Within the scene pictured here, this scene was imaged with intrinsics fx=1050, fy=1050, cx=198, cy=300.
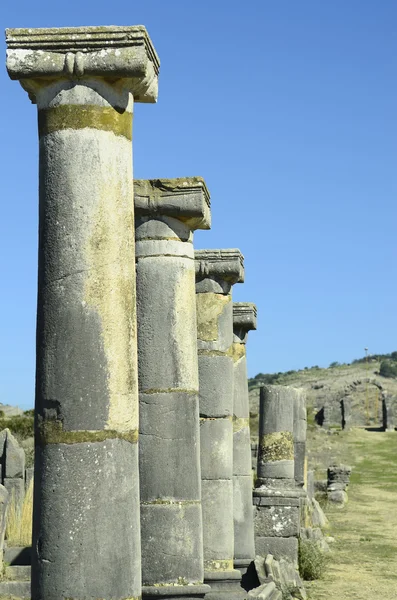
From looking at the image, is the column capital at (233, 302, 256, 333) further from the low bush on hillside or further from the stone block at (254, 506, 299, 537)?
the low bush on hillside

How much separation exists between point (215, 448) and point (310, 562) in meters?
5.29

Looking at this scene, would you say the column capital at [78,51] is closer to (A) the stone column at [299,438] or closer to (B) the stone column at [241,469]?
(B) the stone column at [241,469]

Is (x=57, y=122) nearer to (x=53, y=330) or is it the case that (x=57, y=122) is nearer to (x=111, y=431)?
(x=53, y=330)

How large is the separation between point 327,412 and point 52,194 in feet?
192

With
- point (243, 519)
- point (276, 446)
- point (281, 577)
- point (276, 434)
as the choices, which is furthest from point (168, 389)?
point (276, 434)

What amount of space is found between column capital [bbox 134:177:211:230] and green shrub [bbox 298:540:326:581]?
833cm

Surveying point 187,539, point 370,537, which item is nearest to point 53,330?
point 187,539

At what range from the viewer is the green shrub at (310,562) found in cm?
1602

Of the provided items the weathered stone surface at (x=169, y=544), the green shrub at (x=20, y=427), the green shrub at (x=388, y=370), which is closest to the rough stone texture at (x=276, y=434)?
the weathered stone surface at (x=169, y=544)

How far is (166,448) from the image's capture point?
887 centimetres

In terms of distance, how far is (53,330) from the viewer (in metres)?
5.80

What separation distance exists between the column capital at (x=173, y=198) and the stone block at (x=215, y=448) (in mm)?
3084

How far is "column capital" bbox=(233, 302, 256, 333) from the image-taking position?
15.7 metres

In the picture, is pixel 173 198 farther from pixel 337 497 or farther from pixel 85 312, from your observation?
pixel 337 497
